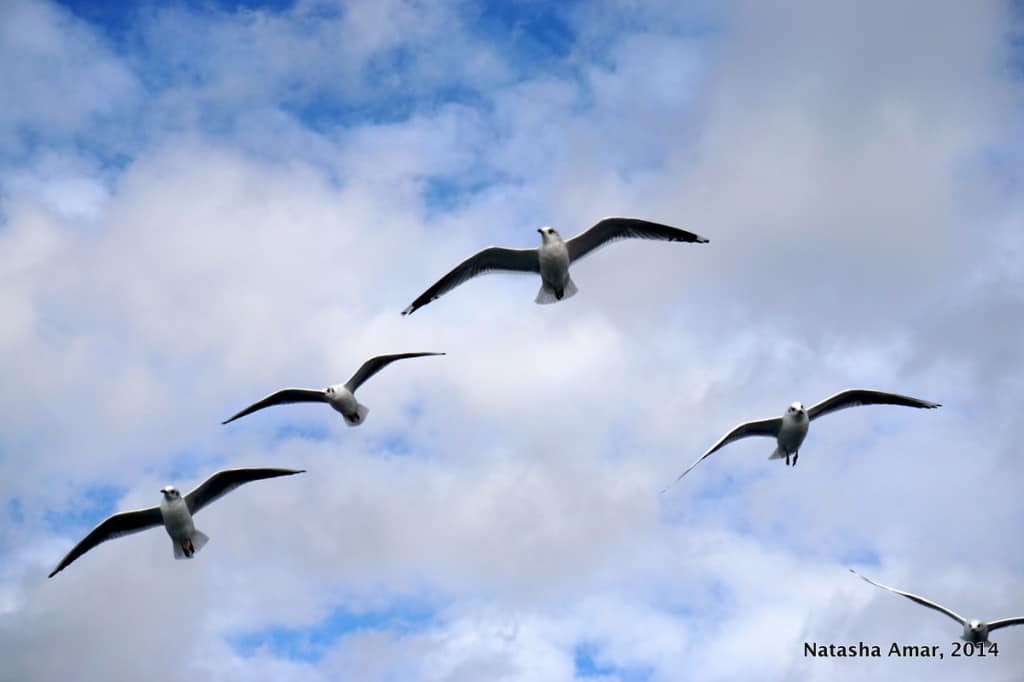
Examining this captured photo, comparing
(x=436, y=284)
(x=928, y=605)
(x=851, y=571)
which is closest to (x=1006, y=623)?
(x=928, y=605)

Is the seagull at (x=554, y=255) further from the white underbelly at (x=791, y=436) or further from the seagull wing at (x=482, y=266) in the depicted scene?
the white underbelly at (x=791, y=436)

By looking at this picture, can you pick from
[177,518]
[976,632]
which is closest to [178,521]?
[177,518]

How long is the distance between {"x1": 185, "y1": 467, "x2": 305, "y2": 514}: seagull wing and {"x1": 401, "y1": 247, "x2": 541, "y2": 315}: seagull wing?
3.89 m

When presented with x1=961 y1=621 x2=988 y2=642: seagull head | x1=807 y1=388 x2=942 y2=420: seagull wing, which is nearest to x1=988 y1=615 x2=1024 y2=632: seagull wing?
x1=961 y1=621 x2=988 y2=642: seagull head

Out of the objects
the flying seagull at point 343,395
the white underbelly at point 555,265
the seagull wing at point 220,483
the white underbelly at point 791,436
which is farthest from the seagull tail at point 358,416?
the white underbelly at point 791,436

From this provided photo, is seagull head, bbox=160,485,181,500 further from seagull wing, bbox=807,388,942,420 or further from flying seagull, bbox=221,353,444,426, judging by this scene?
seagull wing, bbox=807,388,942,420

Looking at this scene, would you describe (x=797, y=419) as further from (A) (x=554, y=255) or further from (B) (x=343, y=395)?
(B) (x=343, y=395)

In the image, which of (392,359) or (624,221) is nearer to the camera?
(624,221)

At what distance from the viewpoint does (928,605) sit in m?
23.8

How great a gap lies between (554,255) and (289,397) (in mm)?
6722

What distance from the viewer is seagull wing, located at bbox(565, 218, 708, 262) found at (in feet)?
61.0

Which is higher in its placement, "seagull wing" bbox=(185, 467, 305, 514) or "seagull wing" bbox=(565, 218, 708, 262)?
"seagull wing" bbox=(565, 218, 708, 262)

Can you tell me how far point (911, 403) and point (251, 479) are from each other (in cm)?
1239

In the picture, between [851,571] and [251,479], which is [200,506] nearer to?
[251,479]
